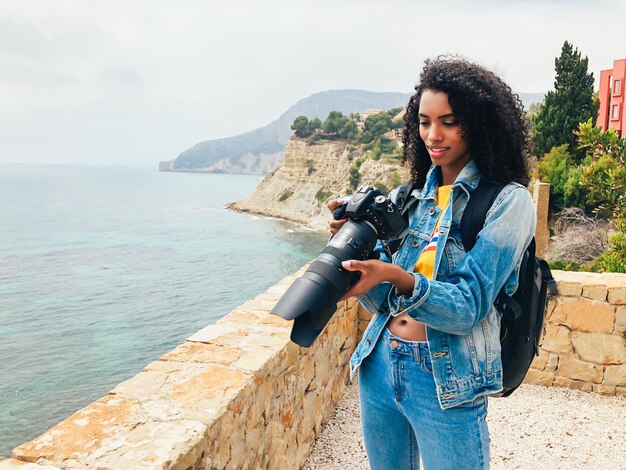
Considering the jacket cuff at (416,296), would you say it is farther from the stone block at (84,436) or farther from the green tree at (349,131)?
the green tree at (349,131)

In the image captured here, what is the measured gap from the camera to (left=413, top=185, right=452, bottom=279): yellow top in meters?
1.25

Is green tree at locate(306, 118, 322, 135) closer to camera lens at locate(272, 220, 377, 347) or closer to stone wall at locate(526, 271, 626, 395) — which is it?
stone wall at locate(526, 271, 626, 395)

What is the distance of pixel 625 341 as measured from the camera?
358 cm

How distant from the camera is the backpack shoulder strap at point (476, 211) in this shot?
121cm

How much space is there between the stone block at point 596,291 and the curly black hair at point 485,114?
272 cm

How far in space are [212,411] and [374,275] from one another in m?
0.86

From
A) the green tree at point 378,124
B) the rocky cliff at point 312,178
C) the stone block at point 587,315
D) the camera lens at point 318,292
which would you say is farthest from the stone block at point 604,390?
the green tree at point 378,124

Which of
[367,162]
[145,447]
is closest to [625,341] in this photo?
[145,447]

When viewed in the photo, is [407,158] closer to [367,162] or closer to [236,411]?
[236,411]

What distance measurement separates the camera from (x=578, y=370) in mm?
3686

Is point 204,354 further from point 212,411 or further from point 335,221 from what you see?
point 335,221

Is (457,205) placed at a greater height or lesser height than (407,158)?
lesser

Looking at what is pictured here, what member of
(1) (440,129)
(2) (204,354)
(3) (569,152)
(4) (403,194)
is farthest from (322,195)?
(1) (440,129)

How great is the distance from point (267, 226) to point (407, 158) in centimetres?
5300
